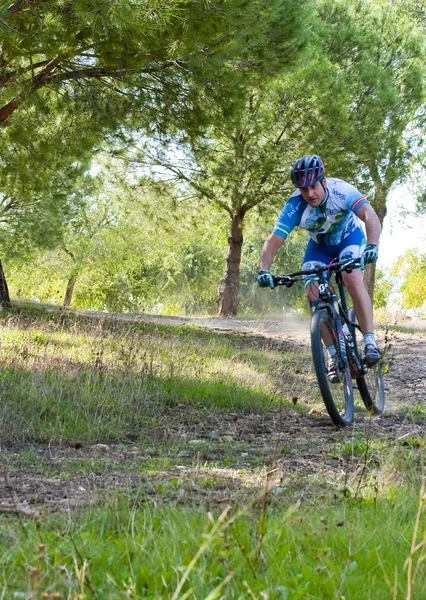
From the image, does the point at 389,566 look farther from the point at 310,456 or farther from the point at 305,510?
the point at 310,456

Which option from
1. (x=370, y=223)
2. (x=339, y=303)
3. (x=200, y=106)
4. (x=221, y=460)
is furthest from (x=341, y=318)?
(x=200, y=106)

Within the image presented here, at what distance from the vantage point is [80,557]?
7.79 feet

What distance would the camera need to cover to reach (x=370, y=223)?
6016 mm

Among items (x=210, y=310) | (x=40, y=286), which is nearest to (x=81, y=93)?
(x=210, y=310)

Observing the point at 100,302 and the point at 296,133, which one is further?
the point at 100,302

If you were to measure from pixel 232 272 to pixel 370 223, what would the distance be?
17.6m

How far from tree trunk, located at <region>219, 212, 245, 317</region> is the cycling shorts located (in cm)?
1602

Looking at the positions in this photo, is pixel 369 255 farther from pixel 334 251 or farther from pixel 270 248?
pixel 270 248

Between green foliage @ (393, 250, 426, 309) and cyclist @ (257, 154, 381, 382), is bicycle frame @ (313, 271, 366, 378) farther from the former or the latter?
green foliage @ (393, 250, 426, 309)

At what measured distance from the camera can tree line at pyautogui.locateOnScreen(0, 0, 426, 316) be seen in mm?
8992

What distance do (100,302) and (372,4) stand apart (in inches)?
1182

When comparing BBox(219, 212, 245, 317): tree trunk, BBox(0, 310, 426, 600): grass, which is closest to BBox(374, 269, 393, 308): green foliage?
BBox(219, 212, 245, 317): tree trunk

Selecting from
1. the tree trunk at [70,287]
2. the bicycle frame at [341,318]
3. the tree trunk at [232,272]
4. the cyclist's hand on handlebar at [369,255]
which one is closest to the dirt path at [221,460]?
the bicycle frame at [341,318]

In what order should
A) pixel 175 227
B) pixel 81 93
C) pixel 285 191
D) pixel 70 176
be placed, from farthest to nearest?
pixel 175 227
pixel 285 191
pixel 70 176
pixel 81 93
